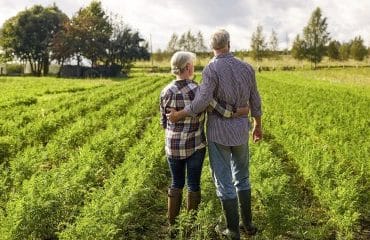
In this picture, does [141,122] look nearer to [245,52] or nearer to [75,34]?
[75,34]

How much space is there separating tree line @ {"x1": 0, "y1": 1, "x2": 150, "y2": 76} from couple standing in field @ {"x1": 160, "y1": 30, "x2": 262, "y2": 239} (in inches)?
1872

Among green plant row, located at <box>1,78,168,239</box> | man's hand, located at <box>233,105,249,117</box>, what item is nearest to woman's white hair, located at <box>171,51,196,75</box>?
man's hand, located at <box>233,105,249,117</box>

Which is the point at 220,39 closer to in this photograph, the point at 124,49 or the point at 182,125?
the point at 182,125

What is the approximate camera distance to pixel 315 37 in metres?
67.7

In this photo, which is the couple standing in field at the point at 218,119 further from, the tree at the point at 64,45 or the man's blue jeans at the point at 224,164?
the tree at the point at 64,45

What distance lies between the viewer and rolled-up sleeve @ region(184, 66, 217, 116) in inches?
185

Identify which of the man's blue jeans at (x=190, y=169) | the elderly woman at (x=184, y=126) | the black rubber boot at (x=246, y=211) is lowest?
the black rubber boot at (x=246, y=211)

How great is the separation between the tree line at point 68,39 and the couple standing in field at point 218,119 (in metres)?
47.6

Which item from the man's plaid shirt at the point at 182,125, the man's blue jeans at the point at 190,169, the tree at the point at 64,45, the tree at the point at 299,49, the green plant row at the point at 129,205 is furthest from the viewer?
the tree at the point at 299,49

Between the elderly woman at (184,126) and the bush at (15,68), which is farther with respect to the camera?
the bush at (15,68)

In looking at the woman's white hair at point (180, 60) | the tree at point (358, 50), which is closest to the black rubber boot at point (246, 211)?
the woman's white hair at point (180, 60)

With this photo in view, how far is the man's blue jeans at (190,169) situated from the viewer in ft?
16.5

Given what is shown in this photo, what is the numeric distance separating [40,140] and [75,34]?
141 feet

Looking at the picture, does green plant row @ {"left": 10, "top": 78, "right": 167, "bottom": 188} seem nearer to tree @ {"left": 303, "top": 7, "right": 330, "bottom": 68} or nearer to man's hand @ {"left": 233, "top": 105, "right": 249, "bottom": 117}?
man's hand @ {"left": 233, "top": 105, "right": 249, "bottom": 117}
